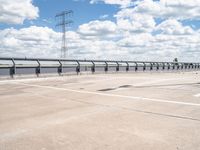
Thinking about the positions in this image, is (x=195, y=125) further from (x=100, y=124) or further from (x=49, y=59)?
(x=49, y=59)

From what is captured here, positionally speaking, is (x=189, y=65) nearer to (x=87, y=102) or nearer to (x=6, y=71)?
(x=6, y=71)

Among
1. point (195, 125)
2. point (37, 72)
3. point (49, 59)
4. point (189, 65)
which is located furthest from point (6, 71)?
point (189, 65)

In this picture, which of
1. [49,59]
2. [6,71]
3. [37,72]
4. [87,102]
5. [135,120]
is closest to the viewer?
[135,120]

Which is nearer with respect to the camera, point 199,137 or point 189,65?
point 199,137

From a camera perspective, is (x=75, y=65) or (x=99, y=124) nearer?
(x=99, y=124)

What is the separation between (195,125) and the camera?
18.8 ft

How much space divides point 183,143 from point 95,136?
5.22 feet

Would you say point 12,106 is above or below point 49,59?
below

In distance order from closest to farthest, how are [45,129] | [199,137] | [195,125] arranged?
1. [199,137]
2. [45,129]
3. [195,125]

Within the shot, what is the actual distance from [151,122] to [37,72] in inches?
556

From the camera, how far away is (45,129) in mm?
5336

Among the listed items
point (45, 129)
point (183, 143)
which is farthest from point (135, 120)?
point (45, 129)

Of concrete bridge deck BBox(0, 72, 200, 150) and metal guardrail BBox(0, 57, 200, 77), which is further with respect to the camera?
metal guardrail BBox(0, 57, 200, 77)

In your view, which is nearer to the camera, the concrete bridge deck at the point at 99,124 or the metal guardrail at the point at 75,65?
the concrete bridge deck at the point at 99,124
